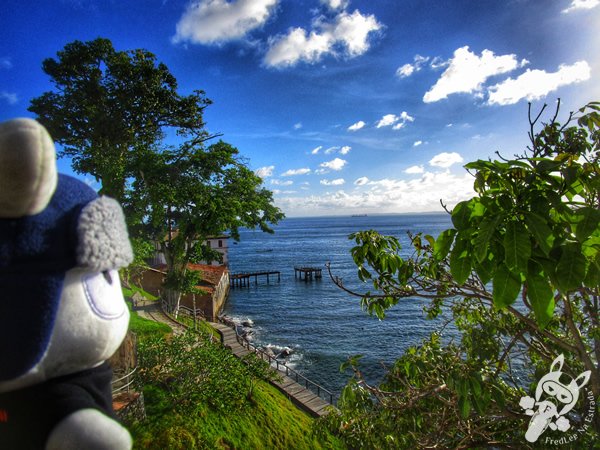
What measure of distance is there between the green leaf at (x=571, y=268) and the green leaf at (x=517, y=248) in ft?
0.69

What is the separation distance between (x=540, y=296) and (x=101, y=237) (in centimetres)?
197

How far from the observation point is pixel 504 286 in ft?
5.69

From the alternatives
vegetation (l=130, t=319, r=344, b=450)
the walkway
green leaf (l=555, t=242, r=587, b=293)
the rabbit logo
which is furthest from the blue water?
green leaf (l=555, t=242, r=587, b=293)

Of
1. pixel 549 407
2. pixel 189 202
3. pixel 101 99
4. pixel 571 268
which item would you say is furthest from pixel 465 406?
pixel 101 99

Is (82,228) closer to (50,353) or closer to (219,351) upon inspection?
(50,353)

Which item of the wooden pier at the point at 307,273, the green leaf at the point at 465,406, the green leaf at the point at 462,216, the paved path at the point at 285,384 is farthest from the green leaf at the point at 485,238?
the wooden pier at the point at 307,273

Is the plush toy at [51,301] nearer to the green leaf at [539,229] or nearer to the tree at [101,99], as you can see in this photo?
the green leaf at [539,229]

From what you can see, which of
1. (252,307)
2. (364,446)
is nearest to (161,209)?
(364,446)

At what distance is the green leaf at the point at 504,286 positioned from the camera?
1705 millimetres

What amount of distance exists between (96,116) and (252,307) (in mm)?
23365

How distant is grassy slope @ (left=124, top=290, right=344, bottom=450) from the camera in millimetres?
8102

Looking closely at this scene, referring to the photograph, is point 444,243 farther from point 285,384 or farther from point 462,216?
point 285,384

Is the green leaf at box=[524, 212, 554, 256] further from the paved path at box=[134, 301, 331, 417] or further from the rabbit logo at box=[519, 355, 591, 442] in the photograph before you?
the paved path at box=[134, 301, 331, 417]

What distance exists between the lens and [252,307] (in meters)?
35.6
